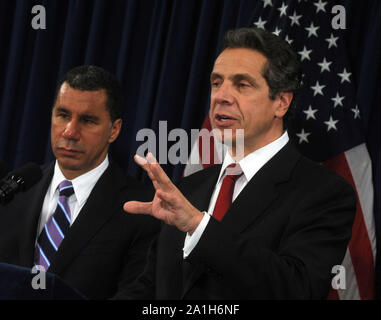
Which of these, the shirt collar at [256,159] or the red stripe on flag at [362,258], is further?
the red stripe on flag at [362,258]

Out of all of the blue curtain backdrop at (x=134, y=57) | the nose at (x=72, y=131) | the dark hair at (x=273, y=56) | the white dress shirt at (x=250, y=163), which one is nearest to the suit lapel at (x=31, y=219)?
the nose at (x=72, y=131)

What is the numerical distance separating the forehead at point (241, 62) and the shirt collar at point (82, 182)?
797mm

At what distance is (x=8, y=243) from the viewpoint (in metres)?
2.33

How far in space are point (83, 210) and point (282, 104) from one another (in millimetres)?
946

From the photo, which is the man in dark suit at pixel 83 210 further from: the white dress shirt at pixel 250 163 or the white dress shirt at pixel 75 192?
the white dress shirt at pixel 250 163

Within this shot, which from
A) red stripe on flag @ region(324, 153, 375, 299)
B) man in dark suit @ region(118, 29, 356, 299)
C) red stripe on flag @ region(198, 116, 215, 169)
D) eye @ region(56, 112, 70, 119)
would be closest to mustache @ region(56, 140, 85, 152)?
eye @ region(56, 112, 70, 119)

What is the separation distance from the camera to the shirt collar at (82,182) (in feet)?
7.88

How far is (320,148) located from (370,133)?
0.24 metres

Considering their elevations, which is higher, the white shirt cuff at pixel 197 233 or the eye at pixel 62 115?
the eye at pixel 62 115

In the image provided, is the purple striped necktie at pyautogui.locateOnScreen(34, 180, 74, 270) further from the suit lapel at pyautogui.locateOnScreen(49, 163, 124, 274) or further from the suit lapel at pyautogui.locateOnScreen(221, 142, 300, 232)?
the suit lapel at pyautogui.locateOnScreen(221, 142, 300, 232)

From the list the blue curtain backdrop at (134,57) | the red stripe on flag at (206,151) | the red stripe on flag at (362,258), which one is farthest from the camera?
the red stripe on flag at (206,151)

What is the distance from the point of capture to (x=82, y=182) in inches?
95.2

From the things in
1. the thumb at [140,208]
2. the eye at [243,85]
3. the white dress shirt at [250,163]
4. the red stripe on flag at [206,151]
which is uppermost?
the eye at [243,85]

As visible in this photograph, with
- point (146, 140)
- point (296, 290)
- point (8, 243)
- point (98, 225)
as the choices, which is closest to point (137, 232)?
point (98, 225)
